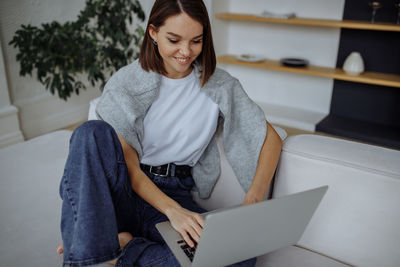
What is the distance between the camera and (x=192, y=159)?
119 centimetres

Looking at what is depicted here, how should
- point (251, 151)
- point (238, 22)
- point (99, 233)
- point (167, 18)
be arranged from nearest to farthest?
point (99, 233) < point (167, 18) < point (251, 151) < point (238, 22)

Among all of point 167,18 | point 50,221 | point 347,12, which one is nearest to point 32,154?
point 50,221

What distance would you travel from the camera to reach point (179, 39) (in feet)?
3.34

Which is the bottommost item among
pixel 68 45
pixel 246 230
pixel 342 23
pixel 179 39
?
pixel 246 230

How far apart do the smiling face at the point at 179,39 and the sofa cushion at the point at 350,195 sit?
1.27 feet

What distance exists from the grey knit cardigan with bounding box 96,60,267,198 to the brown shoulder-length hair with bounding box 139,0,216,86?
30 millimetres

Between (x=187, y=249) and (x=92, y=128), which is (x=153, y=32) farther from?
(x=187, y=249)

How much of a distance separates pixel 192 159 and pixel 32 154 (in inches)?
25.2

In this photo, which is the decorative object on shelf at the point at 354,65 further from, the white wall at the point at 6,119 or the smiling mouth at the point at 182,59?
the white wall at the point at 6,119

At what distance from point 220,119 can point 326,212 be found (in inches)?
16.8

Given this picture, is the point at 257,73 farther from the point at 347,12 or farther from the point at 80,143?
the point at 80,143

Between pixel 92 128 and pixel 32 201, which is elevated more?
pixel 92 128

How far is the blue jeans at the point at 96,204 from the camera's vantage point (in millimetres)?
829

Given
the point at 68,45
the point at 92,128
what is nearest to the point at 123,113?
the point at 92,128
